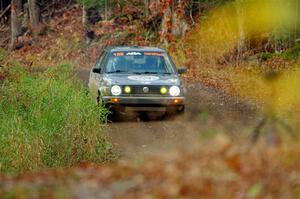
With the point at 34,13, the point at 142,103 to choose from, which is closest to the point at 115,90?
the point at 142,103

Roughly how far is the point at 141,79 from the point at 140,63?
98 cm

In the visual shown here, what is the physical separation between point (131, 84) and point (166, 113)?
1.30 meters

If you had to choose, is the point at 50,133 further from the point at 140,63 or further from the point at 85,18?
the point at 85,18

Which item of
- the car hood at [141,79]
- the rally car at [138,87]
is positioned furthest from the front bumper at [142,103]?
the car hood at [141,79]

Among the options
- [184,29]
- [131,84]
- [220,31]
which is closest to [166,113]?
[131,84]

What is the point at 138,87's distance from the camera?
47.8 ft

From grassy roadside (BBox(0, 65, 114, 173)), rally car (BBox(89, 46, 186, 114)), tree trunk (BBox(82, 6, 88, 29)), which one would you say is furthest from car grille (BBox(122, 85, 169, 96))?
tree trunk (BBox(82, 6, 88, 29))

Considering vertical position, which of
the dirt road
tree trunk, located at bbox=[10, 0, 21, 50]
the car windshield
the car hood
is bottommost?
the dirt road

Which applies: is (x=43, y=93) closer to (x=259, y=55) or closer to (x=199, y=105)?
(x=199, y=105)

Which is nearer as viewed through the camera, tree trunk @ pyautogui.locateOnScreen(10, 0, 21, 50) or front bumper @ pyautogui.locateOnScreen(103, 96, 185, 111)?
front bumper @ pyautogui.locateOnScreen(103, 96, 185, 111)

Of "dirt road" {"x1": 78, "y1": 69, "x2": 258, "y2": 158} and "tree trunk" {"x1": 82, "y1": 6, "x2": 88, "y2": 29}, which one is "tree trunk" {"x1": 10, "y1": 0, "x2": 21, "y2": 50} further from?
"dirt road" {"x1": 78, "y1": 69, "x2": 258, "y2": 158}

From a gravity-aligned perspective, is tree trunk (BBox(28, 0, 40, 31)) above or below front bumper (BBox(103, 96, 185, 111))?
above

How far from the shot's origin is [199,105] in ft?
59.9

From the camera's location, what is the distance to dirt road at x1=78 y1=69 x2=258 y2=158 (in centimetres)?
1197
